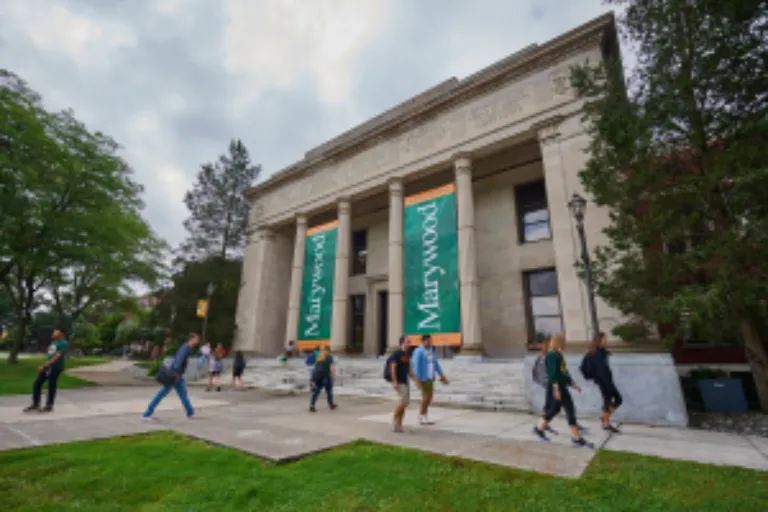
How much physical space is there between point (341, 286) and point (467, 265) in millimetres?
7938

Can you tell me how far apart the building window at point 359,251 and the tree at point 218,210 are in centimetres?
950

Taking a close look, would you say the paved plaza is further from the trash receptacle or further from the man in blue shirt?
Answer: the trash receptacle

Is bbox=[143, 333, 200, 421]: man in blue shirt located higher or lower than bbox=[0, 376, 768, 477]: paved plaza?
higher

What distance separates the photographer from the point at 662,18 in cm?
915

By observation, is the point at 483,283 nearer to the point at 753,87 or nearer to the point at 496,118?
the point at 496,118

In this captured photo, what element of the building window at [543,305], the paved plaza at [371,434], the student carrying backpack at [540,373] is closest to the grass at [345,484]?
the paved plaza at [371,434]

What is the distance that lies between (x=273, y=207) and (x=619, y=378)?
2428cm

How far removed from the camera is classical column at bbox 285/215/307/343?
23.7 meters

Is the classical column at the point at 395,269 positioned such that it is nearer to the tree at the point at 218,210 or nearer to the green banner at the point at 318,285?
the green banner at the point at 318,285

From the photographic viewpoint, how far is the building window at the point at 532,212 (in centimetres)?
1976

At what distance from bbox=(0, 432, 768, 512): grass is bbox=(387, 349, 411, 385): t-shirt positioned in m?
2.16

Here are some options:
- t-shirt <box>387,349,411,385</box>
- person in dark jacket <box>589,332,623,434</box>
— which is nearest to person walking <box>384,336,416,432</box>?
t-shirt <box>387,349,411,385</box>

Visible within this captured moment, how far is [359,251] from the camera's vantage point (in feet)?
89.5

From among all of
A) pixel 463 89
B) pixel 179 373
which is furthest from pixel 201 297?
pixel 463 89
